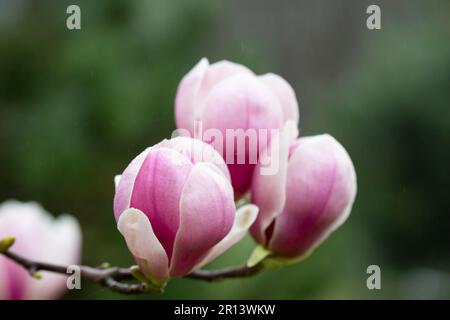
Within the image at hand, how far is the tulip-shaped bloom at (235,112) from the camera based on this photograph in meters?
0.41

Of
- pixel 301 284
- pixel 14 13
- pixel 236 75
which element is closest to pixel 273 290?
pixel 301 284

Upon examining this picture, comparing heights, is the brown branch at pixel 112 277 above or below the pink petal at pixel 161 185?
below

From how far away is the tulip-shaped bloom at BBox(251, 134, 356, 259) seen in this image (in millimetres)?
409

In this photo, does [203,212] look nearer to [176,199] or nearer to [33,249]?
[176,199]

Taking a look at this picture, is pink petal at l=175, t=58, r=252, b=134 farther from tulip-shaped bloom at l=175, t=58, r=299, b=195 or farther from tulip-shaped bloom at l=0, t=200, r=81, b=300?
tulip-shaped bloom at l=0, t=200, r=81, b=300

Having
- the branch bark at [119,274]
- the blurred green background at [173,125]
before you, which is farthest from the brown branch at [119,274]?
the blurred green background at [173,125]

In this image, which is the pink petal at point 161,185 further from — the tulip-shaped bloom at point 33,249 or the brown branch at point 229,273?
A: the tulip-shaped bloom at point 33,249

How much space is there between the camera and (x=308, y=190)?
0.41m

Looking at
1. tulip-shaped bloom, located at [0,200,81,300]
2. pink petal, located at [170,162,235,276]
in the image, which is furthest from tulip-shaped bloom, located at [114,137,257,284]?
tulip-shaped bloom, located at [0,200,81,300]

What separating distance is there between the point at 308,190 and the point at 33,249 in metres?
0.28

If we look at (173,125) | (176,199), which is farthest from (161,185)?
(173,125)

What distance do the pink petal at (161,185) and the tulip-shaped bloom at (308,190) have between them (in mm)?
74

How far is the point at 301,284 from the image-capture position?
A: 50.0 inches

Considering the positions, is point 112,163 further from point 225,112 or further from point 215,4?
point 225,112
